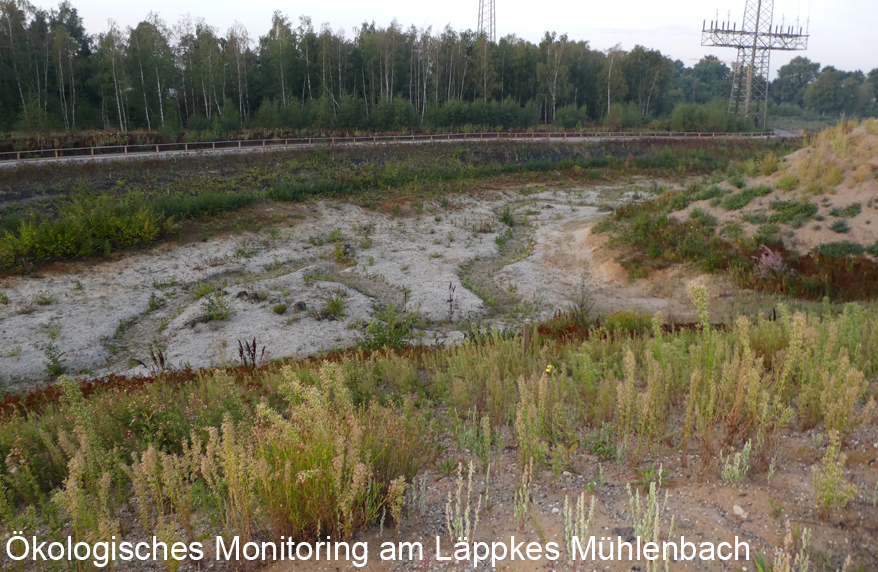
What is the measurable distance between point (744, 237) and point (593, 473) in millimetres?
16275

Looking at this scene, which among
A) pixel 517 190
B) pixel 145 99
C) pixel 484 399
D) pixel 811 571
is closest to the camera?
pixel 811 571

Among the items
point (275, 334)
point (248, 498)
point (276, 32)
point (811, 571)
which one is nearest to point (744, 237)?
point (275, 334)

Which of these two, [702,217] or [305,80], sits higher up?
[305,80]

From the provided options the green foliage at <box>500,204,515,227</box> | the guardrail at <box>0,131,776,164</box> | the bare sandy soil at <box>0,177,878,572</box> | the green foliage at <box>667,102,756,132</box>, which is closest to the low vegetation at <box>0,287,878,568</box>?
the bare sandy soil at <box>0,177,878,572</box>

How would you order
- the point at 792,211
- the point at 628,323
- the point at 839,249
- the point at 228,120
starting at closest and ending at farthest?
the point at 628,323 < the point at 839,249 < the point at 792,211 < the point at 228,120

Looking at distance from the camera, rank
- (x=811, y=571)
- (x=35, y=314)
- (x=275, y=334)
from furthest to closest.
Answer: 1. (x=35, y=314)
2. (x=275, y=334)
3. (x=811, y=571)

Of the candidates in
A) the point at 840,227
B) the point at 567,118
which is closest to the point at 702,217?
the point at 840,227

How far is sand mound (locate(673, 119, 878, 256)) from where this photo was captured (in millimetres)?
17266

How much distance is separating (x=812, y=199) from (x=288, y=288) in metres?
16.5

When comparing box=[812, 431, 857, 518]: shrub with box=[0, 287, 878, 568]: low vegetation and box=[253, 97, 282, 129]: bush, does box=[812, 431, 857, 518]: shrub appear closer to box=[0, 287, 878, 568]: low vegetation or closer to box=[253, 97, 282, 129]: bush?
box=[0, 287, 878, 568]: low vegetation

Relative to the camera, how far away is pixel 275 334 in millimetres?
13883

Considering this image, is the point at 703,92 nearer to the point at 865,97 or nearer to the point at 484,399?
the point at 865,97

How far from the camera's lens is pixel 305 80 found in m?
53.5

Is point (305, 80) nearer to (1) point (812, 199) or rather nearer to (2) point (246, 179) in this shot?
(2) point (246, 179)
